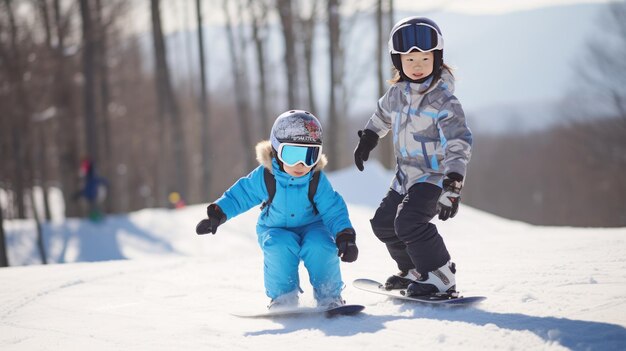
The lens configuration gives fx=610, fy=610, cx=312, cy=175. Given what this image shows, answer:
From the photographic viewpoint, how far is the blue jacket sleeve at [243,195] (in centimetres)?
387

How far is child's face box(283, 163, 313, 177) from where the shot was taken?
3699mm

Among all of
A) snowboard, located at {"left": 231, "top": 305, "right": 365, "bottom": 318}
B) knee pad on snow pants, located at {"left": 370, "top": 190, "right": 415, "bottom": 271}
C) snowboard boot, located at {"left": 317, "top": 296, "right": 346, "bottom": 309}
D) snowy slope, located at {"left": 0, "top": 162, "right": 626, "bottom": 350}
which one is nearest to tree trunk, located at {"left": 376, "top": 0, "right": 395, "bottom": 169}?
snowy slope, located at {"left": 0, "top": 162, "right": 626, "bottom": 350}

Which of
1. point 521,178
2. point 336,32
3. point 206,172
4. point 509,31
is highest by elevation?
point 509,31

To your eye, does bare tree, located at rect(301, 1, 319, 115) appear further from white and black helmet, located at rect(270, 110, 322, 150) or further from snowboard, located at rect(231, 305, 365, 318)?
snowboard, located at rect(231, 305, 365, 318)

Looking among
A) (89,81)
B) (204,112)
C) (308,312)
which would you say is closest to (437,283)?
(308,312)

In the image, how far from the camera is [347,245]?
3.50 meters

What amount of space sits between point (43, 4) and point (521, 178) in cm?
3880

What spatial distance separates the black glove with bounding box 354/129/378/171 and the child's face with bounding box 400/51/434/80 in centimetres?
59

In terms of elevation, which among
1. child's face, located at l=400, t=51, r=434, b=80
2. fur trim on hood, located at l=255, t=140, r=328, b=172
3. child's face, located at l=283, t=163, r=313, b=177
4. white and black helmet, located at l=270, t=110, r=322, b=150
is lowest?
child's face, located at l=283, t=163, r=313, b=177

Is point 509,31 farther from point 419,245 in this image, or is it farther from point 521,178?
point 419,245

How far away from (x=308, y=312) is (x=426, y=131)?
4.11 feet

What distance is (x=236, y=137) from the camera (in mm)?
53750

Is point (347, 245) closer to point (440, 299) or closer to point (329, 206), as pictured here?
point (329, 206)

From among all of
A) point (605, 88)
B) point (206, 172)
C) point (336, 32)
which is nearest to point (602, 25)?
point (605, 88)
